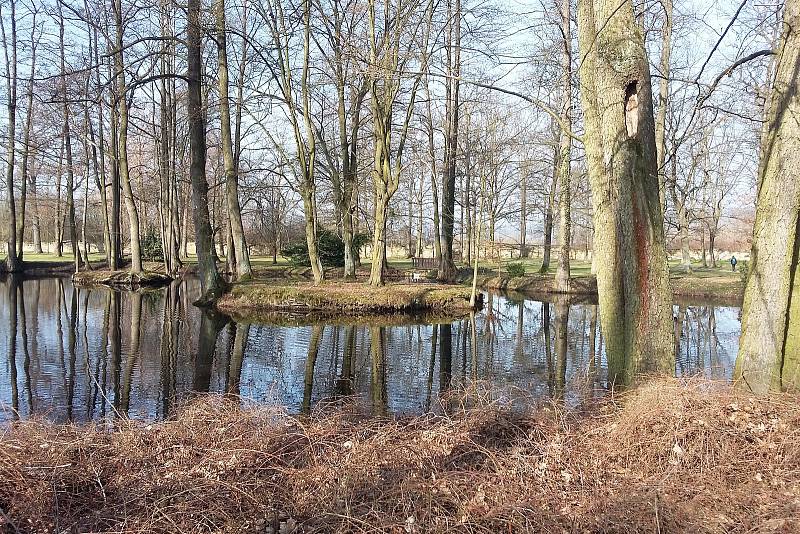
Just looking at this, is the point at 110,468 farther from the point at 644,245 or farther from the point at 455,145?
the point at 455,145

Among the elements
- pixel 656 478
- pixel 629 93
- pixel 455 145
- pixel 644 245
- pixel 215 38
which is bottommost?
pixel 656 478

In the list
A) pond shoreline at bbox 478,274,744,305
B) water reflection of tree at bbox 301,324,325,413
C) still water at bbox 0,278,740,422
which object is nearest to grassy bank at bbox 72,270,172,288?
still water at bbox 0,278,740,422

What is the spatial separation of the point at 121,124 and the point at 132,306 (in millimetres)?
9683

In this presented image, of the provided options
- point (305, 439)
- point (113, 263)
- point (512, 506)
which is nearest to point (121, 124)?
point (113, 263)

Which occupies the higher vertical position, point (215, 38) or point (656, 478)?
point (215, 38)

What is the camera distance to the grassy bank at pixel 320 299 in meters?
17.0

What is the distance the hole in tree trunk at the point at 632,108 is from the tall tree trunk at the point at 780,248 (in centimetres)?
124

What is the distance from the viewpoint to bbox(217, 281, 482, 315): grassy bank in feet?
55.7

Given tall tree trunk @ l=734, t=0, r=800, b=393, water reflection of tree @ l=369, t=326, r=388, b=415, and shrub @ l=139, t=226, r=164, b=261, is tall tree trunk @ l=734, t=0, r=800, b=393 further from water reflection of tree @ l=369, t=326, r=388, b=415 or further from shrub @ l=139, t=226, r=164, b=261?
shrub @ l=139, t=226, r=164, b=261

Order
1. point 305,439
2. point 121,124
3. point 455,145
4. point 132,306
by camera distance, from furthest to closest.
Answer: point 455,145 → point 121,124 → point 132,306 → point 305,439

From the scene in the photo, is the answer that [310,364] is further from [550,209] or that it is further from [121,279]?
[550,209]

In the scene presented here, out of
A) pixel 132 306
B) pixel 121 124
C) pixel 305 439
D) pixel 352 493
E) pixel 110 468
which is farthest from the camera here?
pixel 121 124

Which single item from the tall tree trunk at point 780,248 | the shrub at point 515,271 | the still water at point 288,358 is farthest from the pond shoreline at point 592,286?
the tall tree trunk at point 780,248

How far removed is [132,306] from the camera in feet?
57.9
